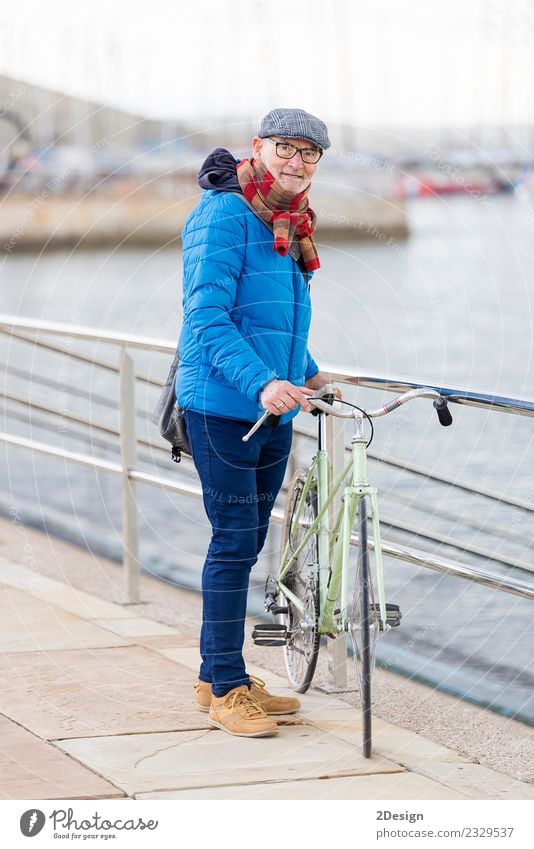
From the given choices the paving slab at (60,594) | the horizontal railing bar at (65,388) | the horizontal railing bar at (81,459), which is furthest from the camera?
the horizontal railing bar at (65,388)

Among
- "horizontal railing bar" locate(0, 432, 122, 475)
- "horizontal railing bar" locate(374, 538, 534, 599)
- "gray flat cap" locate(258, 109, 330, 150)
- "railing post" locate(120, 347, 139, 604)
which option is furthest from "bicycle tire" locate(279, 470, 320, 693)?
"horizontal railing bar" locate(0, 432, 122, 475)

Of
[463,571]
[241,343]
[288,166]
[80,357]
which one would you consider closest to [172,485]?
[80,357]

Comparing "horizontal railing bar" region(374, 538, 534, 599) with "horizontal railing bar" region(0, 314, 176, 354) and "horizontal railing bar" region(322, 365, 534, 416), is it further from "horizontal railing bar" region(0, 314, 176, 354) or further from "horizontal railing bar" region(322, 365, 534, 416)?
"horizontal railing bar" region(0, 314, 176, 354)

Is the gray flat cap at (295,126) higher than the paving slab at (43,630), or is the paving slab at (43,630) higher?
the gray flat cap at (295,126)

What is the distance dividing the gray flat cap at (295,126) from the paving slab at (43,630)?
79.5 inches

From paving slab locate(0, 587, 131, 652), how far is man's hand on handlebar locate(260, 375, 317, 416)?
5.35ft

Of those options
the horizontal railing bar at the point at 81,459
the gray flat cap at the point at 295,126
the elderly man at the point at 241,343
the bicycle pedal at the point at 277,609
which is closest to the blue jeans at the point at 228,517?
the elderly man at the point at 241,343

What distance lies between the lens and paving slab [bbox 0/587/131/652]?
15.9 feet

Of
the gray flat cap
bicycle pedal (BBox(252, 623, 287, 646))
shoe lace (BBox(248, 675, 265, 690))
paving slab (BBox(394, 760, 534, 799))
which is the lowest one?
paving slab (BBox(394, 760, 534, 799))

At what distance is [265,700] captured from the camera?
405 cm

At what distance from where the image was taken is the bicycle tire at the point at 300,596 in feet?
13.3

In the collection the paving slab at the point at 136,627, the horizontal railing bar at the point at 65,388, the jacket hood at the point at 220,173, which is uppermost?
the horizontal railing bar at the point at 65,388

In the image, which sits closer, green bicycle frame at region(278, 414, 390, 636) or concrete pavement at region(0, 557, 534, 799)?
concrete pavement at region(0, 557, 534, 799)

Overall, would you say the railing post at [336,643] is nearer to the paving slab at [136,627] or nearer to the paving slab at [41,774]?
the paving slab at [136,627]
